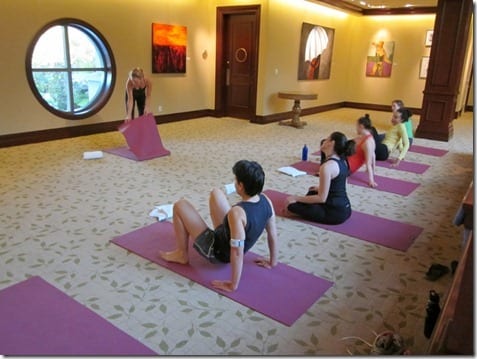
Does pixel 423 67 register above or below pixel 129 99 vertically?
above

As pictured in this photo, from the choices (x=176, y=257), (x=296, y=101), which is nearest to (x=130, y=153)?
(x=176, y=257)

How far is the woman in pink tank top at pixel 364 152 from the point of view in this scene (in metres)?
4.79

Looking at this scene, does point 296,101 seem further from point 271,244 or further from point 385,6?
point 271,244

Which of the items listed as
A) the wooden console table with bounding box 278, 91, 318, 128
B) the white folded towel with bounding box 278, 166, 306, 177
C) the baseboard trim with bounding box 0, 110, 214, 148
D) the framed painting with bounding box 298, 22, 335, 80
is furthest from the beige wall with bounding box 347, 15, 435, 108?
the white folded towel with bounding box 278, 166, 306, 177

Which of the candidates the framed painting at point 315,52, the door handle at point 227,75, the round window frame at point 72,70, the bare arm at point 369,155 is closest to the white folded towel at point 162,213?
the bare arm at point 369,155

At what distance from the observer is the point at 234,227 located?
90.7 inches

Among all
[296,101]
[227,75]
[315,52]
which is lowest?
Answer: [296,101]

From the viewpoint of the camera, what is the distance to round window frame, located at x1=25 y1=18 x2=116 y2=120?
5984 mm

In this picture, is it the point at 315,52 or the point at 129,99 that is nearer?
the point at 129,99

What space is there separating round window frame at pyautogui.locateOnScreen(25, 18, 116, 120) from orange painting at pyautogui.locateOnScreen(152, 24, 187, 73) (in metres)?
0.98

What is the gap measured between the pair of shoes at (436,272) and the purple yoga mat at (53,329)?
1.88 metres

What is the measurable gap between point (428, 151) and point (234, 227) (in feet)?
18.1

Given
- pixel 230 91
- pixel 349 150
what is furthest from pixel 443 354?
pixel 230 91

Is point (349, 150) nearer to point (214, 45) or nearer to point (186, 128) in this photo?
point (186, 128)
